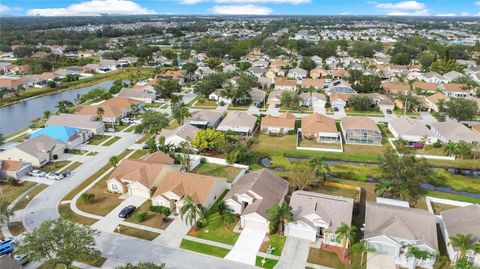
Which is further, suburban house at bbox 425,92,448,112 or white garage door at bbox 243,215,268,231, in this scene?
suburban house at bbox 425,92,448,112

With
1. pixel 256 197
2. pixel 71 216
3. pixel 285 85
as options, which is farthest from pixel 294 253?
pixel 285 85

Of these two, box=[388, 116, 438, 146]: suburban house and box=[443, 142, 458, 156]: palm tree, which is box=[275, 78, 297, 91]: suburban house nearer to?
box=[388, 116, 438, 146]: suburban house

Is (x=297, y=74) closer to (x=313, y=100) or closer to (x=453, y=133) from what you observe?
(x=313, y=100)

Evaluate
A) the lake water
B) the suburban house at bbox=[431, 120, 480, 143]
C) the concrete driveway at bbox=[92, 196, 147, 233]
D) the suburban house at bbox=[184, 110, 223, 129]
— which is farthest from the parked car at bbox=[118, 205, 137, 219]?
the suburban house at bbox=[431, 120, 480, 143]

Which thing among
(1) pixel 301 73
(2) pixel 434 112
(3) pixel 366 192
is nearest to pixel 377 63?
(1) pixel 301 73

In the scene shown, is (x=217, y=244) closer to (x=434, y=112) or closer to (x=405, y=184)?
(x=405, y=184)

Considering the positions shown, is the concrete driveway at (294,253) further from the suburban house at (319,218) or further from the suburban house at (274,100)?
the suburban house at (274,100)

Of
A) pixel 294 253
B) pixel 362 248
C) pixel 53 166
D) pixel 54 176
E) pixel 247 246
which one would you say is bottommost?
pixel 294 253
